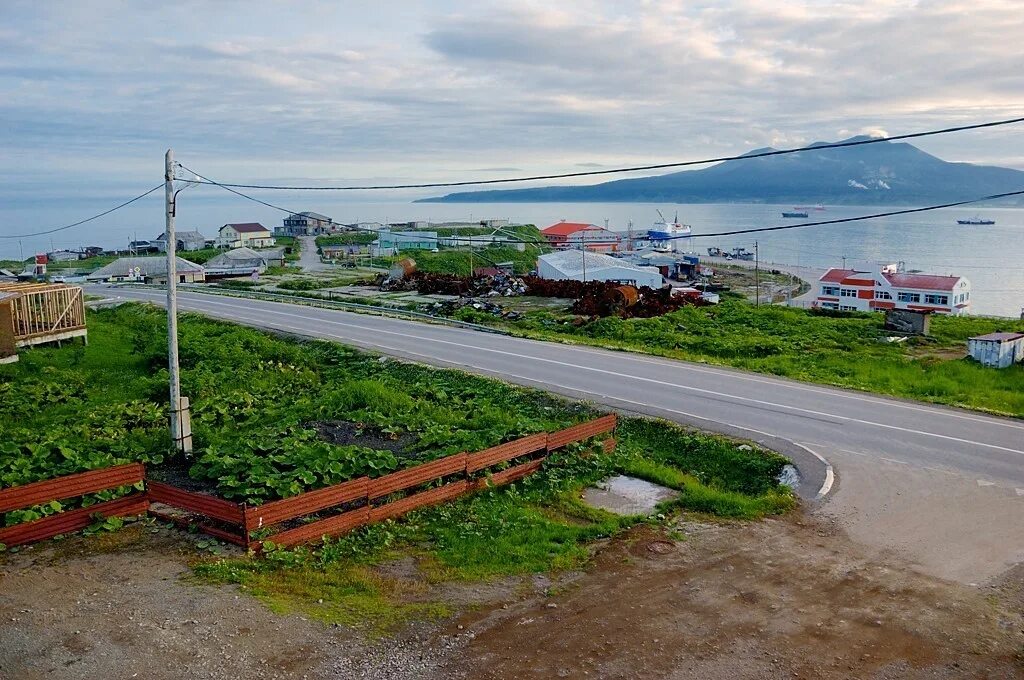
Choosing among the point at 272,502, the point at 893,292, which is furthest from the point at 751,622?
the point at 893,292

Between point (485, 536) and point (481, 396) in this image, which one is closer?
point (485, 536)

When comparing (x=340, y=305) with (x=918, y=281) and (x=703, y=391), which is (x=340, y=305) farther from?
(x=918, y=281)

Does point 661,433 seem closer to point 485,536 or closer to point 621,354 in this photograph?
point 485,536

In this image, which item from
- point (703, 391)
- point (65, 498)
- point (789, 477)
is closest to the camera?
point (65, 498)

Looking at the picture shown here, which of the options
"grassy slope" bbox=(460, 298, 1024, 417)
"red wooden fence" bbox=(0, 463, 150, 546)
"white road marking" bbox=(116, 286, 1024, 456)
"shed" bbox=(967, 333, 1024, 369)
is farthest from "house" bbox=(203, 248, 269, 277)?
"red wooden fence" bbox=(0, 463, 150, 546)

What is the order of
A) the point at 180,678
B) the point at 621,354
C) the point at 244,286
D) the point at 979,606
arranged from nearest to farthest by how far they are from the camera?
the point at 180,678 < the point at 979,606 < the point at 621,354 < the point at 244,286

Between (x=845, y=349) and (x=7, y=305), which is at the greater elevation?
(x=7, y=305)

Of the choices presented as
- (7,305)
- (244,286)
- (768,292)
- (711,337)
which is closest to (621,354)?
(711,337)
